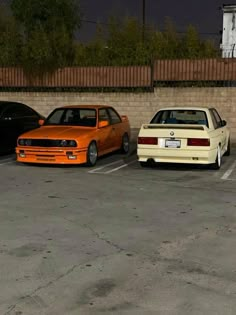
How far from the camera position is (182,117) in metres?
10.7

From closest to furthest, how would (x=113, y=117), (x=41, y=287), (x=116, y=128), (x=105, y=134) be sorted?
(x=41, y=287)
(x=105, y=134)
(x=116, y=128)
(x=113, y=117)

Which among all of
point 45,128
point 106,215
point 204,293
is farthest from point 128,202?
point 45,128

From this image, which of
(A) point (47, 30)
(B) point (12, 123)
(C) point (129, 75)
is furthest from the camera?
(A) point (47, 30)

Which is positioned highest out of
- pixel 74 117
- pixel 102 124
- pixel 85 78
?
pixel 85 78

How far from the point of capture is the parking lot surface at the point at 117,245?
3791 mm

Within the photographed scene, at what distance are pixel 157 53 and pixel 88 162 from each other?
303 inches

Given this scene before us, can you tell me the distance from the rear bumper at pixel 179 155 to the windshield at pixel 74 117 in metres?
1.72

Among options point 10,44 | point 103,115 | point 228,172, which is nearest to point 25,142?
point 103,115

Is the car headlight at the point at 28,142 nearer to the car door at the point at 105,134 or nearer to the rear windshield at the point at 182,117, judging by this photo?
the car door at the point at 105,134

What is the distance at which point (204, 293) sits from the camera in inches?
155

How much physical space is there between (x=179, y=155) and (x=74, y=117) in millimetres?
2978

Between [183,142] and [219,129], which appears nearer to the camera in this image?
[183,142]

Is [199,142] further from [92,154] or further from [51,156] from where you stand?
[51,156]

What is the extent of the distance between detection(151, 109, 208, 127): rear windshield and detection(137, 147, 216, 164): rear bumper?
95 centimetres
